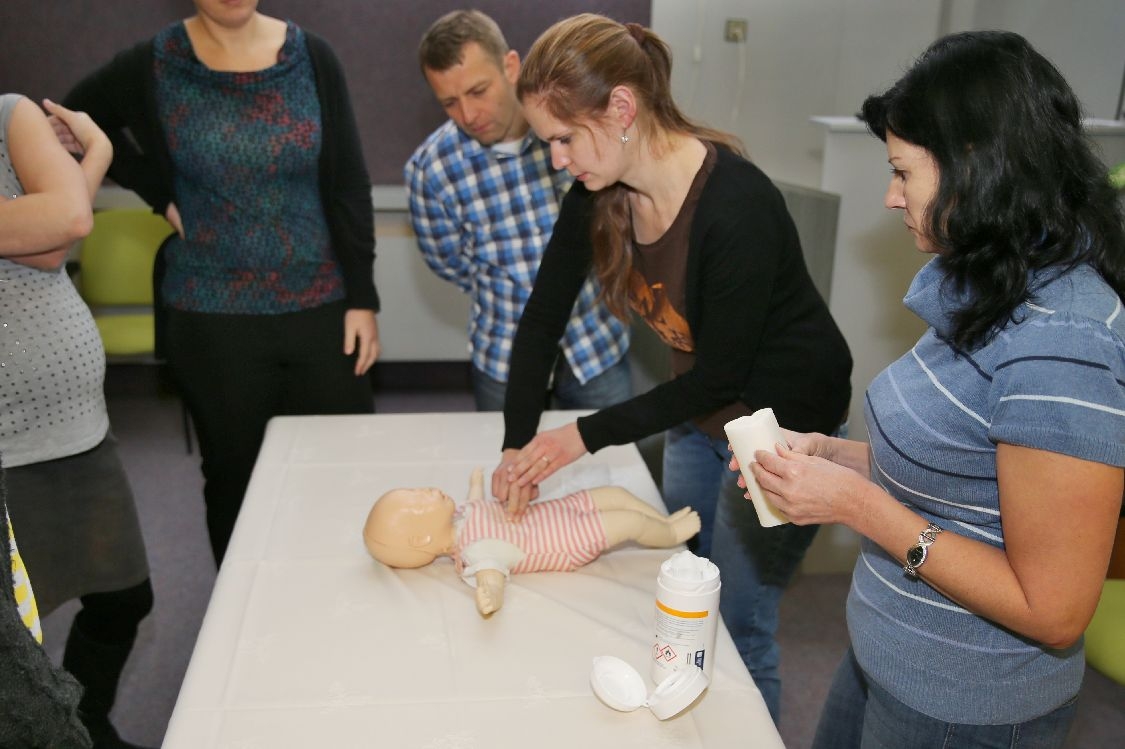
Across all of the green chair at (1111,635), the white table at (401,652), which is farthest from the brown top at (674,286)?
the green chair at (1111,635)

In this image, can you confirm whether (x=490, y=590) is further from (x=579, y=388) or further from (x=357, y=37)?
(x=357, y=37)

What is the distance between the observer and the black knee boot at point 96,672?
186 cm

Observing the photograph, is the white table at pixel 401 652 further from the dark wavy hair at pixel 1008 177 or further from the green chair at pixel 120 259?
the green chair at pixel 120 259

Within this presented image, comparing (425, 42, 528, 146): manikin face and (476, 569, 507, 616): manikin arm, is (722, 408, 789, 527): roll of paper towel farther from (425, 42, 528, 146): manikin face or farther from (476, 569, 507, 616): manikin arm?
(425, 42, 528, 146): manikin face

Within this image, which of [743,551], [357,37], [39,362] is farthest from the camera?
[357,37]

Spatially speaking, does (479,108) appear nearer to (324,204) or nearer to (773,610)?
(324,204)

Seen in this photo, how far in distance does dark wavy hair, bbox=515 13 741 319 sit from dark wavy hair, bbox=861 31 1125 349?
1.91 ft

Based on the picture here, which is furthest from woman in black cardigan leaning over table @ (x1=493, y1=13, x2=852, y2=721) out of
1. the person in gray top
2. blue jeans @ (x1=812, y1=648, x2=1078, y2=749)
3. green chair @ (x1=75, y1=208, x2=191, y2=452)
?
green chair @ (x1=75, y1=208, x2=191, y2=452)

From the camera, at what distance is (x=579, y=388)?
239 cm

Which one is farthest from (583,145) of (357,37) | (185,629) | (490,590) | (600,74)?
(357,37)

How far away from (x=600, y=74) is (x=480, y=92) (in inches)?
28.0

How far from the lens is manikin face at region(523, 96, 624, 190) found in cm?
153

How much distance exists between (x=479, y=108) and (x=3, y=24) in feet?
9.82

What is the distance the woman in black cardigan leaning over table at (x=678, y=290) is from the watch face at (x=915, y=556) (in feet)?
1.82
